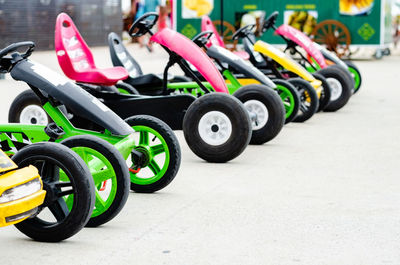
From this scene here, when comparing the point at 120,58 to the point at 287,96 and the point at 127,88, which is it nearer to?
the point at 127,88

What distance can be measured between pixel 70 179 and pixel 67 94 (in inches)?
31.8

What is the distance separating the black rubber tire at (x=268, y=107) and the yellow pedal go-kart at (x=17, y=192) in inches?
141

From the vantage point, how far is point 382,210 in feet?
16.1

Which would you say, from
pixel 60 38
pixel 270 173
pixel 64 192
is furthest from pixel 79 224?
pixel 60 38

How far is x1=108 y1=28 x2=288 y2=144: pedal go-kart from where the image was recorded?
7.14 meters

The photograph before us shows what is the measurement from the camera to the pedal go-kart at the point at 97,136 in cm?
428

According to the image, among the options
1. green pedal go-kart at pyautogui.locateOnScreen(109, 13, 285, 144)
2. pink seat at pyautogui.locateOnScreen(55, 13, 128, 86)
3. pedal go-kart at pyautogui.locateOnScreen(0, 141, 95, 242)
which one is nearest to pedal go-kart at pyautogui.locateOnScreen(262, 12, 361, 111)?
green pedal go-kart at pyautogui.locateOnScreen(109, 13, 285, 144)

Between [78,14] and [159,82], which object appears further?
[78,14]

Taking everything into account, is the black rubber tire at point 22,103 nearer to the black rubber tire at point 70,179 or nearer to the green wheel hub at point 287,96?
the green wheel hub at point 287,96

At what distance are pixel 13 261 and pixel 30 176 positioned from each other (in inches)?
16.5

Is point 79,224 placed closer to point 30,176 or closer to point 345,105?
point 30,176

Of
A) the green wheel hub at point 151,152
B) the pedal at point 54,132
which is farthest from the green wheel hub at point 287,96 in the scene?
the pedal at point 54,132

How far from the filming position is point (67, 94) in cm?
464

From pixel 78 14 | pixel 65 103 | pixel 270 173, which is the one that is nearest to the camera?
pixel 65 103
